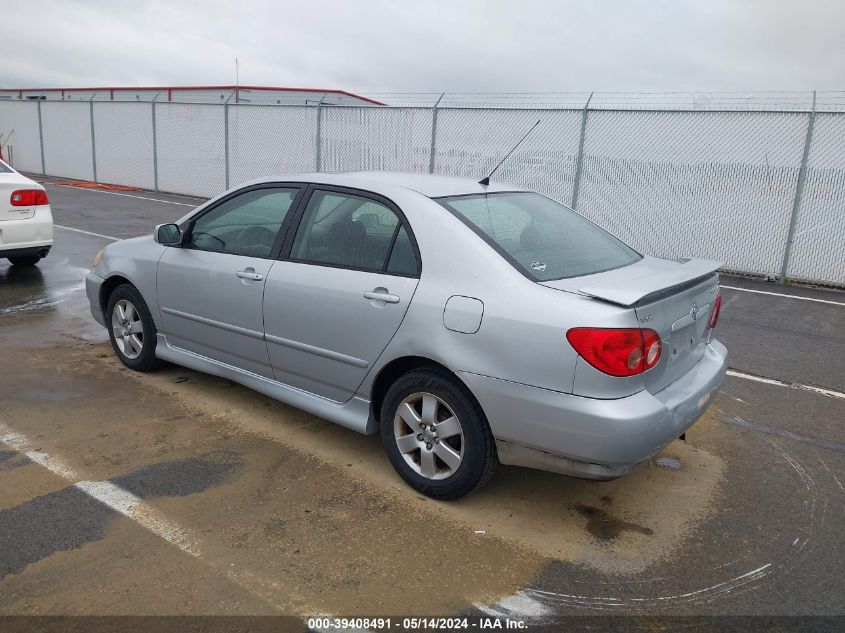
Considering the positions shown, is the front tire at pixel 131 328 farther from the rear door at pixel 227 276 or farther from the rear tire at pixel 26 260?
the rear tire at pixel 26 260

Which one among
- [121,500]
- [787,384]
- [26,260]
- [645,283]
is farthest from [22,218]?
[787,384]

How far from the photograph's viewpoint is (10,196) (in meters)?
7.63

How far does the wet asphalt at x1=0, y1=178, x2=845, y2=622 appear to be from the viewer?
2824 millimetres

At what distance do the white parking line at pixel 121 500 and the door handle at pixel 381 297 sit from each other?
4.61 feet

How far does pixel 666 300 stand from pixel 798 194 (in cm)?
853

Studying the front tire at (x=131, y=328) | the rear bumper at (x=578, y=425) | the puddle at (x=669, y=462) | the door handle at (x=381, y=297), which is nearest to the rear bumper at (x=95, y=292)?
the front tire at (x=131, y=328)

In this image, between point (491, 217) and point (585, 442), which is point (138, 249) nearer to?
point (491, 217)

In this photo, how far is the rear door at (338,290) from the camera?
3.63m

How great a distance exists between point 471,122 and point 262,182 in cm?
976

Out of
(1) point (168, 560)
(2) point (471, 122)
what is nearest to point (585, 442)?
(1) point (168, 560)

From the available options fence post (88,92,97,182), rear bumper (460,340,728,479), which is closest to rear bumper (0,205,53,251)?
rear bumper (460,340,728,479)

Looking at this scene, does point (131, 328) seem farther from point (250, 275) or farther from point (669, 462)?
point (669, 462)

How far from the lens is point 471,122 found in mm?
13625

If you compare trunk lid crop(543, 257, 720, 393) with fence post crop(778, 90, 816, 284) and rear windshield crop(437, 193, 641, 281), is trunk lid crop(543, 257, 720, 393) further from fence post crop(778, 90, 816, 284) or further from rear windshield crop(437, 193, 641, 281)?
fence post crop(778, 90, 816, 284)
